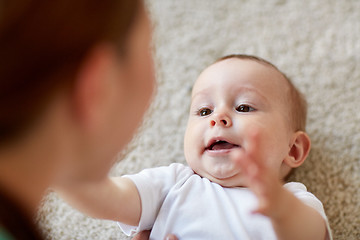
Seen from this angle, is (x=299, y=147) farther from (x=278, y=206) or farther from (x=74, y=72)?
(x=74, y=72)

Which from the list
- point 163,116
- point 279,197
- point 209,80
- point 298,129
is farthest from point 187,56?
point 279,197

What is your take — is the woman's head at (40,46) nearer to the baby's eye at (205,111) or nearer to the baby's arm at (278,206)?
the baby's arm at (278,206)

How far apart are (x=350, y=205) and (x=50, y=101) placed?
0.84 metres

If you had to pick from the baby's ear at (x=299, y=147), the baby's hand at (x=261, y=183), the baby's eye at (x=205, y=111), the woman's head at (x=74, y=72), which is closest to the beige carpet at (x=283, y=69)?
the baby's ear at (x=299, y=147)

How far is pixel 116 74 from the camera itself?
0.54 m

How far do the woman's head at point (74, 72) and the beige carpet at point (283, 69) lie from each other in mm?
568

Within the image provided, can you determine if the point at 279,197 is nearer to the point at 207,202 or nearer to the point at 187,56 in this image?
the point at 207,202

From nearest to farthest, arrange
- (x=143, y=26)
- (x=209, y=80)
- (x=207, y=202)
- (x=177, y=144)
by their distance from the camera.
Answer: (x=143, y=26), (x=207, y=202), (x=209, y=80), (x=177, y=144)

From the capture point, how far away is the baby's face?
916mm

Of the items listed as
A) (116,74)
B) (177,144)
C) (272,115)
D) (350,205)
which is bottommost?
(350,205)

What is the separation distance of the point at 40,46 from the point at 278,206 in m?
0.46

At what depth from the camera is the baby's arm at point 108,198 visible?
0.78m

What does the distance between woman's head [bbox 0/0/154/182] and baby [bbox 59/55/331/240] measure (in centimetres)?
26

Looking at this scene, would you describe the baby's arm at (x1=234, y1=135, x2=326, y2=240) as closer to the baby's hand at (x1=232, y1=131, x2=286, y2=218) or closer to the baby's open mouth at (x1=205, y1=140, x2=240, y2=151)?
the baby's hand at (x1=232, y1=131, x2=286, y2=218)
